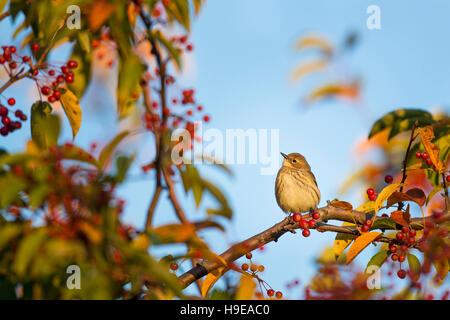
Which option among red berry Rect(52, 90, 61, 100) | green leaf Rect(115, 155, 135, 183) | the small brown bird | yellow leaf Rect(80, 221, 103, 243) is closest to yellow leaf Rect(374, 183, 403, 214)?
green leaf Rect(115, 155, 135, 183)

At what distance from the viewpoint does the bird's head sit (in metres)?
8.31

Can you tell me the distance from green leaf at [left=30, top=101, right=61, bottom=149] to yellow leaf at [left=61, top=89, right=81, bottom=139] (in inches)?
5.9

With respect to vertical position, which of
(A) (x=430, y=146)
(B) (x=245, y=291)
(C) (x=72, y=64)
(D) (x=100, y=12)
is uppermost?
(C) (x=72, y=64)

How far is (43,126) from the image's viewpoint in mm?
2469

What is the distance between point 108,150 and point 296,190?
15.8ft

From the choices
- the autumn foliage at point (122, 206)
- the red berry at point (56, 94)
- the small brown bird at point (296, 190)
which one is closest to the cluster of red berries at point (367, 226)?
the autumn foliage at point (122, 206)

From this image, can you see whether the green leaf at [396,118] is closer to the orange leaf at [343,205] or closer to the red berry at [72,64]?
the orange leaf at [343,205]

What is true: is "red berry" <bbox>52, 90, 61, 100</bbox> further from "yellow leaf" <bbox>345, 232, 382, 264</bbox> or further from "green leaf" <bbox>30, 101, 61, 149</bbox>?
"yellow leaf" <bbox>345, 232, 382, 264</bbox>

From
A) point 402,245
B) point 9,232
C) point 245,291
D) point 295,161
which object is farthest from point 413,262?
point 295,161

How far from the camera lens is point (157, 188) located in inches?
111

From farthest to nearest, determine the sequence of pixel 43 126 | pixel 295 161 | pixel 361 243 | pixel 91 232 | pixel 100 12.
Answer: pixel 295 161 < pixel 361 243 < pixel 100 12 < pixel 43 126 < pixel 91 232

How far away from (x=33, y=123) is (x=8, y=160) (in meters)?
1.58

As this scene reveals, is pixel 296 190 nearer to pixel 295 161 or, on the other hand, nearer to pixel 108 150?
pixel 295 161
